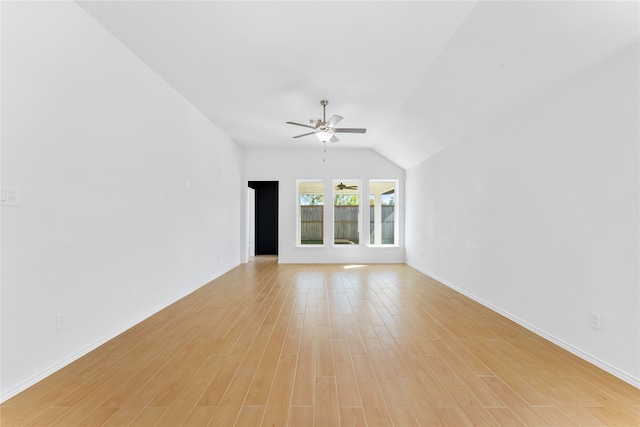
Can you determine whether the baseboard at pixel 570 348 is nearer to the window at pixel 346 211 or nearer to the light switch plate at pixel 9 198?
the window at pixel 346 211

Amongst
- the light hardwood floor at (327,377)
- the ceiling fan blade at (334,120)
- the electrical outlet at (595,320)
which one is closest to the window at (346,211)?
the ceiling fan blade at (334,120)

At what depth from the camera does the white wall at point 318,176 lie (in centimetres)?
679

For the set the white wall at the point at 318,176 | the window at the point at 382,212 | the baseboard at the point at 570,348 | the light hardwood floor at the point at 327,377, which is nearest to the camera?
the light hardwood floor at the point at 327,377

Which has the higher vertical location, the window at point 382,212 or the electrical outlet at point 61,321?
the window at point 382,212

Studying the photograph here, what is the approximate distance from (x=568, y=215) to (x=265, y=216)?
7.10m

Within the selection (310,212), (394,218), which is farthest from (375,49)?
(394,218)

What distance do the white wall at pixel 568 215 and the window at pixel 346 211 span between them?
3296 millimetres

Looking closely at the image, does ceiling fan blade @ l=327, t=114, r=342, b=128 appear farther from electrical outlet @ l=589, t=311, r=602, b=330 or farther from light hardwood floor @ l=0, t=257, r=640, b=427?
electrical outlet @ l=589, t=311, r=602, b=330

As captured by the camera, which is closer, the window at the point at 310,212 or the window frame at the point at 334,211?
the window frame at the point at 334,211

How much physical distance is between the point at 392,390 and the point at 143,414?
1555mm

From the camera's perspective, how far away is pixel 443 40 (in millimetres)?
2574

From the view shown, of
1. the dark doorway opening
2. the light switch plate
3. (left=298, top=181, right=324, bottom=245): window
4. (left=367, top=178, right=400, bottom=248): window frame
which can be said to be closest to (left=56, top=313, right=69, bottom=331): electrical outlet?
the light switch plate

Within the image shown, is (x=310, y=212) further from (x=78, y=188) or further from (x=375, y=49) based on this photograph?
(x=78, y=188)

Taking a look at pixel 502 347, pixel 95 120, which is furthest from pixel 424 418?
pixel 95 120
